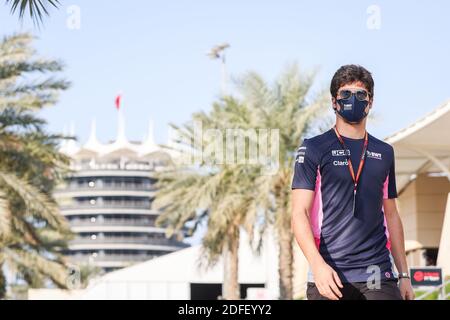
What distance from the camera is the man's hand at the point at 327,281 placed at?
3473 mm

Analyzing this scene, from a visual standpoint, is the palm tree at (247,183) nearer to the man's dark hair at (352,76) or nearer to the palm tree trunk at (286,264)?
the palm tree trunk at (286,264)

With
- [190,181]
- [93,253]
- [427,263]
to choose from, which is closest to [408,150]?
[427,263]

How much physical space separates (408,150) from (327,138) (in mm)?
46598

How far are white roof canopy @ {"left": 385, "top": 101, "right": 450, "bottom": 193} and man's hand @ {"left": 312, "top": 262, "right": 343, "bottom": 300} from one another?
121ft

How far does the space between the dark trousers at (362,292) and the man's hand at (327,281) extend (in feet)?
0.32

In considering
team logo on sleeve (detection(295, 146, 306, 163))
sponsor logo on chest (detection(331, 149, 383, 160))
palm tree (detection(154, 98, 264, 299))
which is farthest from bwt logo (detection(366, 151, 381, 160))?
palm tree (detection(154, 98, 264, 299))

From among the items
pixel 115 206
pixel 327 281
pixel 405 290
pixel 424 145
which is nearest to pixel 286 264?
pixel 424 145

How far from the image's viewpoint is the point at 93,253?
17788 cm

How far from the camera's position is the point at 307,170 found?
3795 millimetres

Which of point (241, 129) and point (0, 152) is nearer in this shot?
point (0, 152)

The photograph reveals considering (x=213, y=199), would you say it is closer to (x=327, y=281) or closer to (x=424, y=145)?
(x=424, y=145)

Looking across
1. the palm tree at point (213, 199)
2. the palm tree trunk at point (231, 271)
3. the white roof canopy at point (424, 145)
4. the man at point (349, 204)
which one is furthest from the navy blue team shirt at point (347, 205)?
the white roof canopy at point (424, 145)
